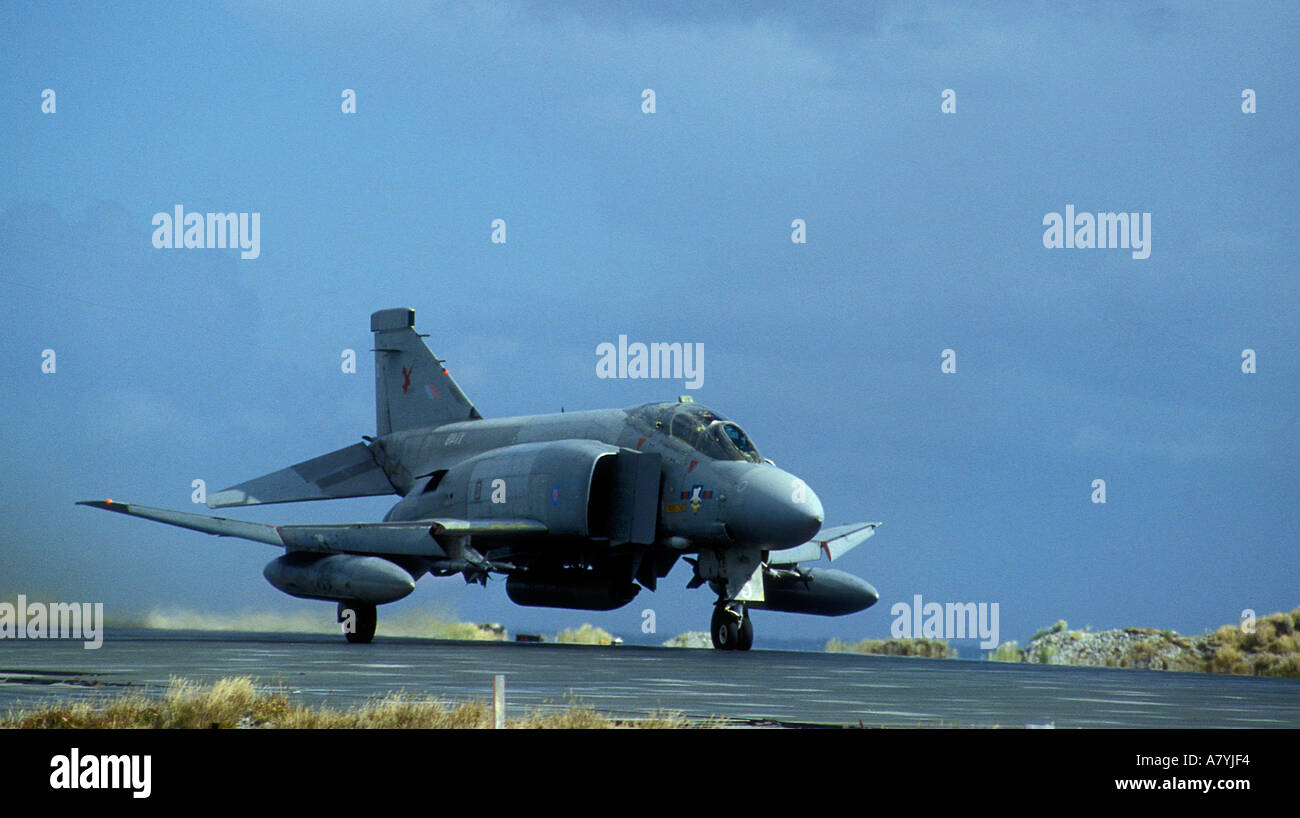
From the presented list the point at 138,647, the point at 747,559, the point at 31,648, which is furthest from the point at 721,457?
the point at 31,648

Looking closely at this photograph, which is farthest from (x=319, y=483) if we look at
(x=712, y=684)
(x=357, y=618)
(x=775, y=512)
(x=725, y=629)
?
(x=712, y=684)

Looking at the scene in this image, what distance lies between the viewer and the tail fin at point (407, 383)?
113 ft

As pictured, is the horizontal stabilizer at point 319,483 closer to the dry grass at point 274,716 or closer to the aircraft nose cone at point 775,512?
the aircraft nose cone at point 775,512

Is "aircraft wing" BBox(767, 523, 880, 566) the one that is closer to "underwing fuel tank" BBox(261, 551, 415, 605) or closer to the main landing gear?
the main landing gear

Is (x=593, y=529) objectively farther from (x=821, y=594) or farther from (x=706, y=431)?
(x=821, y=594)

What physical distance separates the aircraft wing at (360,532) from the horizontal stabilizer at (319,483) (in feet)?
26.9

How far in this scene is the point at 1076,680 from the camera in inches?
778

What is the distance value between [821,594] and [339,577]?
30.1ft

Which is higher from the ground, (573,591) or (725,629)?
(573,591)

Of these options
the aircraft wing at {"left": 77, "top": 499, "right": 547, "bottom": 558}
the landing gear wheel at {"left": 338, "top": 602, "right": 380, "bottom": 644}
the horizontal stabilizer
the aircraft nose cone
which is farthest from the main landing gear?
the horizontal stabilizer

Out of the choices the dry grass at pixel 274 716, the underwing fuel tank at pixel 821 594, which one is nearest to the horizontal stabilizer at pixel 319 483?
the underwing fuel tank at pixel 821 594

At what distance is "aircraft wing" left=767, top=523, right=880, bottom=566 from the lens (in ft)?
91.9

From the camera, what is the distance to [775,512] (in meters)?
23.5
